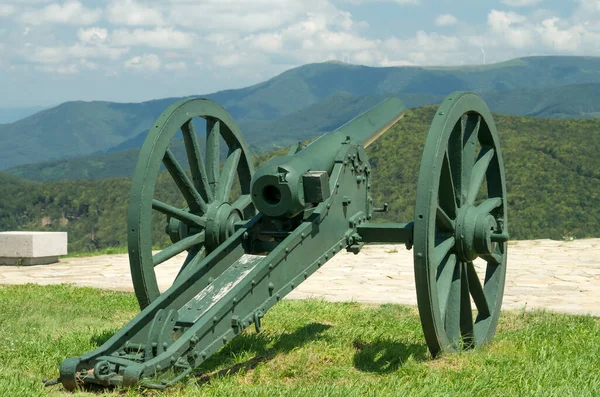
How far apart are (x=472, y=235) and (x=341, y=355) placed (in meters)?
1.28

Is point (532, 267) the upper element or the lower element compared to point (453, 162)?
lower

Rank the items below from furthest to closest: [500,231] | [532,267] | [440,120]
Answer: [532,267]
[500,231]
[440,120]

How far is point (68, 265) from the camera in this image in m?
13.5

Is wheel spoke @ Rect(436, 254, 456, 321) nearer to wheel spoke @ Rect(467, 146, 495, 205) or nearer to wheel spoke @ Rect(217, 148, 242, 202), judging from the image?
wheel spoke @ Rect(467, 146, 495, 205)

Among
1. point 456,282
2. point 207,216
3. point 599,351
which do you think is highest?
point 207,216

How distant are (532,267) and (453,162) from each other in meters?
6.60

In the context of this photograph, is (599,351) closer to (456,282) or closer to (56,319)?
(456,282)

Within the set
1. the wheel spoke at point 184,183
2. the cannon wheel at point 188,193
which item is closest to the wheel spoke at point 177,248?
the cannon wheel at point 188,193

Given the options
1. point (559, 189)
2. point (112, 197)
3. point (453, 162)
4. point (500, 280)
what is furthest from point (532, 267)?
point (112, 197)

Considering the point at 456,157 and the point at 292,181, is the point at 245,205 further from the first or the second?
the point at 456,157

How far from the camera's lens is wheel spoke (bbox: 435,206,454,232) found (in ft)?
18.0

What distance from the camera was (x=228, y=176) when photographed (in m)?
6.88

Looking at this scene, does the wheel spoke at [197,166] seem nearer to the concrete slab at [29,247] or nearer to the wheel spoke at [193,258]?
the wheel spoke at [193,258]

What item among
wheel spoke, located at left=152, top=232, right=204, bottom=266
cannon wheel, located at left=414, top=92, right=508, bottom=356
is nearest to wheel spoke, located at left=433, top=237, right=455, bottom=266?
cannon wheel, located at left=414, top=92, right=508, bottom=356
